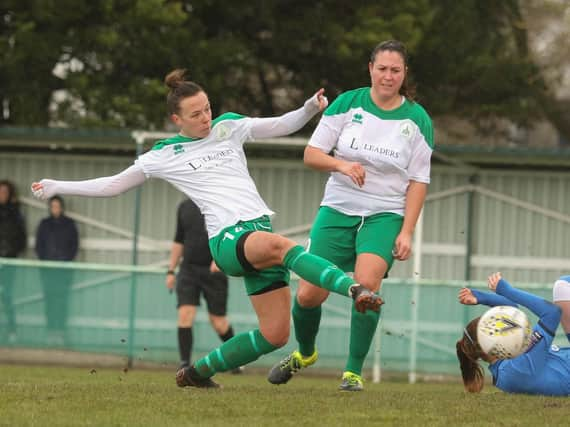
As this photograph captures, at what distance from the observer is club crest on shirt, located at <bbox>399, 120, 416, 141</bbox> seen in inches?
350

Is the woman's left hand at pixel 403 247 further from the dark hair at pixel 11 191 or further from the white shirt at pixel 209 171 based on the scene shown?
the dark hair at pixel 11 191

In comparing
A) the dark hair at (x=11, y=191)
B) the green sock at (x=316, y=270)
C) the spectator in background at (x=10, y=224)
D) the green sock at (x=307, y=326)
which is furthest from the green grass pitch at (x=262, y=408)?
the dark hair at (x=11, y=191)

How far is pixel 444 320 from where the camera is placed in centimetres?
1634

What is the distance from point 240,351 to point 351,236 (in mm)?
1075

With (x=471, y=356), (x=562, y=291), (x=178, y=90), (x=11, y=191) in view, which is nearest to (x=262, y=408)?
(x=471, y=356)

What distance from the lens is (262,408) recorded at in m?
7.89

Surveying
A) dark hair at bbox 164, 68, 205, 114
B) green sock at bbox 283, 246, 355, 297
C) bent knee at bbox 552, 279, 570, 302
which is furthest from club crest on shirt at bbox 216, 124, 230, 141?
bent knee at bbox 552, 279, 570, 302

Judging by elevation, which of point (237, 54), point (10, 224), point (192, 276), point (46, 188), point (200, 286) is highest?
point (237, 54)

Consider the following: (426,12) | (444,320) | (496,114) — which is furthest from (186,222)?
(496,114)

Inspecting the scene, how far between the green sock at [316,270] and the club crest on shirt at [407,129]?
1.15 metres

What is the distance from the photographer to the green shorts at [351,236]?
29.1 ft

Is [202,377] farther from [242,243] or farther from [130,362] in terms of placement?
[130,362]

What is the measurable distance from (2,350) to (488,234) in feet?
23.7

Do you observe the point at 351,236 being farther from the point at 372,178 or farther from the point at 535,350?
the point at 535,350
